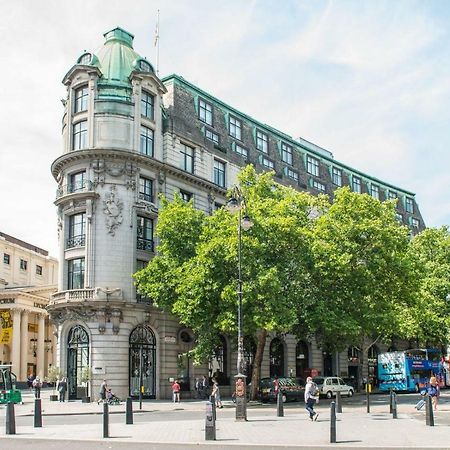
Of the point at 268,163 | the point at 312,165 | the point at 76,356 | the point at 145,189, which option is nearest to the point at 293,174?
the point at 268,163

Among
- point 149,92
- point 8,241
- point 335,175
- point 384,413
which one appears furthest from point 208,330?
point 8,241

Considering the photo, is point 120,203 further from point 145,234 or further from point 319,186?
point 319,186

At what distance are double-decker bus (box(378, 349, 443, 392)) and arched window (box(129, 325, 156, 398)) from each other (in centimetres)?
2103

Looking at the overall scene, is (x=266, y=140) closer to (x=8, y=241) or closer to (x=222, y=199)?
(x=222, y=199)

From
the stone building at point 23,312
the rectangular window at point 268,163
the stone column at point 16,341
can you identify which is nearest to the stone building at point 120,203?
the rectangular window at point 268,163

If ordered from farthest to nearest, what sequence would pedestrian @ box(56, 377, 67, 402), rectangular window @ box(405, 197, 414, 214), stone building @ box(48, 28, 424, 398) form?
rectangular window @ box(405, 197, 414, 214), stone building @ box(48, 28, 424, 398), pedestrian @ box(56, 377, 67, 402)

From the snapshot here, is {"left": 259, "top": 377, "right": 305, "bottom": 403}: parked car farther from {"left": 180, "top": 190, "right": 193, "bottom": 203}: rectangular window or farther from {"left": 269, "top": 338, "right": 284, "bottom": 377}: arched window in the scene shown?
{"left": 180, "top": 190, "right": 193, "bottom": 203}: rectangular window

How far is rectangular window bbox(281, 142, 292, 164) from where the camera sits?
63.6 m

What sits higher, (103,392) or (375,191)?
(375,191)

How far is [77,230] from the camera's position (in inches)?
1793

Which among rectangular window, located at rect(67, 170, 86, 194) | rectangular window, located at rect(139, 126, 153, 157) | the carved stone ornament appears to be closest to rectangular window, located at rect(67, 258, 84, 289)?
the carved stone ornament

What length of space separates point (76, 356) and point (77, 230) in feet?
28.1

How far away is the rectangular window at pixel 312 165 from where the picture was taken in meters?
67.4

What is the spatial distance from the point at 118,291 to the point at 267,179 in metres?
12.3
